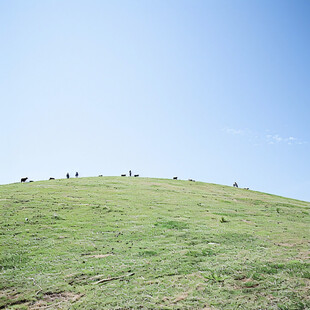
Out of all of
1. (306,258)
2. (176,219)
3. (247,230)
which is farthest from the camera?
(176,219)

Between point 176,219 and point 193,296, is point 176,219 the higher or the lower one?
the higher one

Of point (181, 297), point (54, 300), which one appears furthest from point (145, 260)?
point (54, 300)

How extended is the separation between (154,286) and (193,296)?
186 centimetres

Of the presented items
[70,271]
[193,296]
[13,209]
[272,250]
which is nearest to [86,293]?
[70,271]

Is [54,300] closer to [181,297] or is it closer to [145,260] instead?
[181,297]

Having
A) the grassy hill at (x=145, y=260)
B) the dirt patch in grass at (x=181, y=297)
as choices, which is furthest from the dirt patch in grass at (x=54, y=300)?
the dirt patch in grass at (x=181, y=297)

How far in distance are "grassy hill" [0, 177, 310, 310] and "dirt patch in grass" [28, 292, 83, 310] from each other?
42 millimetres

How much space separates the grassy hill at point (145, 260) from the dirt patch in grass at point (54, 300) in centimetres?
4

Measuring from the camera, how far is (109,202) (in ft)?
102

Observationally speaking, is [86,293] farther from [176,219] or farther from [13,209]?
[13,209]

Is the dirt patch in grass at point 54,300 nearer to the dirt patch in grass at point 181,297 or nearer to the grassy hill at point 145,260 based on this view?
the grassy hill at point 145,260

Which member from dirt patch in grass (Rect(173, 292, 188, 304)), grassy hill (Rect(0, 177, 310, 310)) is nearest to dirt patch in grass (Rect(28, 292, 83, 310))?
grassy hill (Rect(0, 177, 310, 310))

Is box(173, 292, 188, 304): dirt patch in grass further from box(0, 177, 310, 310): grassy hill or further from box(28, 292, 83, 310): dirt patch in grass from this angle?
box(28, 292, 83, 310): dirt patch in grass

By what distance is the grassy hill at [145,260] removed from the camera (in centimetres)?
1048
